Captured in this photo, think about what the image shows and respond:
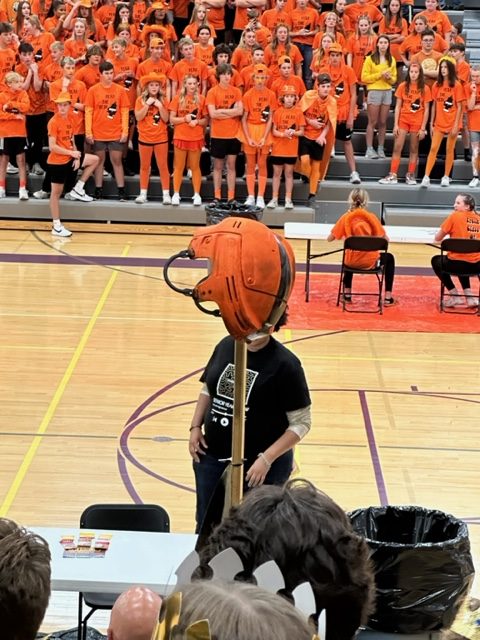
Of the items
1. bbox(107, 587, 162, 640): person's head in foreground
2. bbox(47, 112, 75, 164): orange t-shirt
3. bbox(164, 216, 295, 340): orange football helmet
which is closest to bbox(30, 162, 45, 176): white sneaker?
bbox(47, 112, 75, 164): orange t-shirt

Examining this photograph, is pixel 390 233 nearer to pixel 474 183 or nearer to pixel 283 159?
pixel 283 159

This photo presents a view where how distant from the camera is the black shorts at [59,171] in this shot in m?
14.4

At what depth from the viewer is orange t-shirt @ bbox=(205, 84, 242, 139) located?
1473 cm

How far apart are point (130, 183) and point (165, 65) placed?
178cm

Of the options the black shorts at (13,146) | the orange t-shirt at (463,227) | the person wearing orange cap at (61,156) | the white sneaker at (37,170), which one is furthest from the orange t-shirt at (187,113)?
the orange t-shirt at (463,227)

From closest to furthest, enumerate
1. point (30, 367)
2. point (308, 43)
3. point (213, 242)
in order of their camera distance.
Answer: point (213, 242) < point (30, 367) < point (308, 43)

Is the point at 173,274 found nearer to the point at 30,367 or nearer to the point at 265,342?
the point at 30,367

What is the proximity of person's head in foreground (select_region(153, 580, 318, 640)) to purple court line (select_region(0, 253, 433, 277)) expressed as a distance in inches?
455

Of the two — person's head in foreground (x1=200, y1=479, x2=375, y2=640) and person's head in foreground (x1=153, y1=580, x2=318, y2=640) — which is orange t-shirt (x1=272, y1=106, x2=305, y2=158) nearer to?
person's head in foreground (x1=200, y1=479, x2=375, y2=640)

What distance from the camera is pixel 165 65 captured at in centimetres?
1505

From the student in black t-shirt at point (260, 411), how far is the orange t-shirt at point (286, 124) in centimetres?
991

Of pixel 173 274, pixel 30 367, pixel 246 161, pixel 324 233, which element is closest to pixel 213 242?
pixel 30 367

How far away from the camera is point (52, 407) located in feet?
28.4

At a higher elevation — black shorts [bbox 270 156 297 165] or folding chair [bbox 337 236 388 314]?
black shorts [bbox 270 156 297 165]
